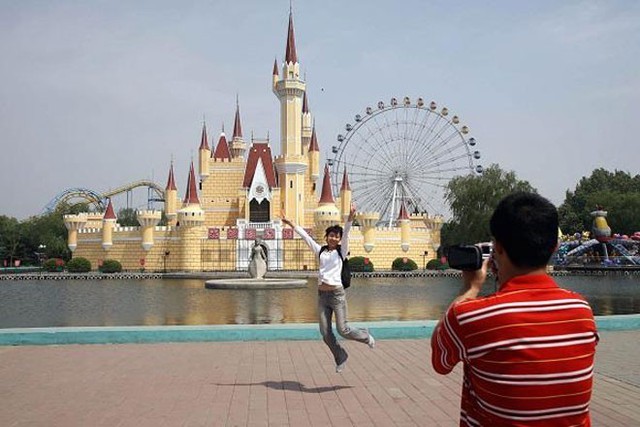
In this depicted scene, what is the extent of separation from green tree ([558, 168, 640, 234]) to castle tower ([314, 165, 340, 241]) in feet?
78.6

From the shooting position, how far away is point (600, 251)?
4722cm

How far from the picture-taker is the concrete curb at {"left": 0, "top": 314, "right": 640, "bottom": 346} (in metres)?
8.32

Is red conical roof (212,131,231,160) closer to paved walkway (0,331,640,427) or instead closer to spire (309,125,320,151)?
spire (309,125,320,151)

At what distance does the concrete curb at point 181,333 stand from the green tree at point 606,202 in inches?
1985

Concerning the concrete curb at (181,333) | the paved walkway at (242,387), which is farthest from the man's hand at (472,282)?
the concrete curb at (181,333)

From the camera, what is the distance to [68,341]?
835cm

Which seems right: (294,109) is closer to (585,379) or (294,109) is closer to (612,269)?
(612,269)

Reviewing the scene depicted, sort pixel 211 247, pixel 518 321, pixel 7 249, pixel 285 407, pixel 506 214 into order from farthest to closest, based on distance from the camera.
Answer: pixel 7 249 → pixel 211 247 → pixel 285 407 → pixel 506 214 → pixel 518 321

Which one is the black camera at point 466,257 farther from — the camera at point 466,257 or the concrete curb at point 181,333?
the concrete curb at point 181,333

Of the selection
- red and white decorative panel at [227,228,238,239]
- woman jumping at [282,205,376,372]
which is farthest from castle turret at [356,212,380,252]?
woman jumping at [282,205,376,372]

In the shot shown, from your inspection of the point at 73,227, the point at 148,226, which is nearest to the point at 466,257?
the point at 148,226

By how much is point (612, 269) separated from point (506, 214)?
44.8m

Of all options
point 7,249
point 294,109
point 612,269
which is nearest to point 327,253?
point 612,269

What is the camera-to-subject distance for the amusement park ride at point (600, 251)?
145 feet
